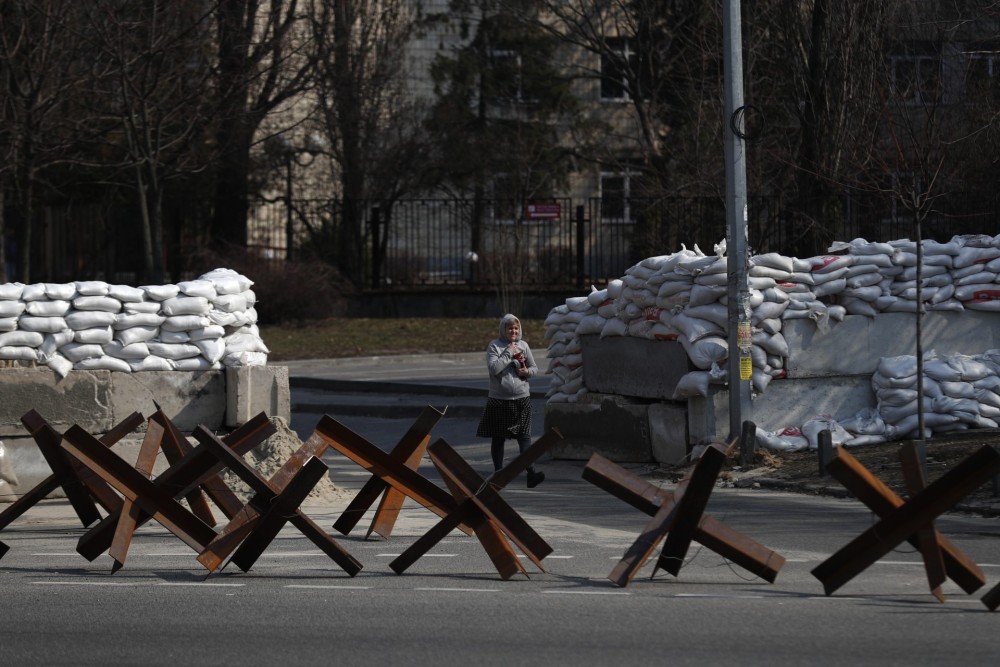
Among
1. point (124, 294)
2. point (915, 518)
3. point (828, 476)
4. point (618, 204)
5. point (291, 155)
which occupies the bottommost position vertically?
point (828, 476)

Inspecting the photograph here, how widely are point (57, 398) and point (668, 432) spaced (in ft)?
18.9

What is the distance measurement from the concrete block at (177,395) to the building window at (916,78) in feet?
28.7

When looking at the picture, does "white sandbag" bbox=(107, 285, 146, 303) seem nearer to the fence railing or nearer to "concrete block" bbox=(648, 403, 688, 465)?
"concrete block" bbox=(648, 403, 688, 465)

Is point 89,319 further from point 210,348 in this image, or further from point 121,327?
point 210,348

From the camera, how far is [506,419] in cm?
1327

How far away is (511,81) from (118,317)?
26.3 metres

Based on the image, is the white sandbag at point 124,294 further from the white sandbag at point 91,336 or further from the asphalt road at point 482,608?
the asphalt road at point 482,608

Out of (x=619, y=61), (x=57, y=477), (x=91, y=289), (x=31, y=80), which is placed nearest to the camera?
(x=57, y=477)

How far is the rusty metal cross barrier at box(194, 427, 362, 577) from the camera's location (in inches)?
329

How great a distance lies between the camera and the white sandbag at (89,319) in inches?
493

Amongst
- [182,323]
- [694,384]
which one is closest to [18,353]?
[182,323]

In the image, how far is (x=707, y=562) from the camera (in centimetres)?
895

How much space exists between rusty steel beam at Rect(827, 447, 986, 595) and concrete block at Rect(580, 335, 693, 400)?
256 inches

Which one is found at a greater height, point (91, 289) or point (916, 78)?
point (916, 78)
